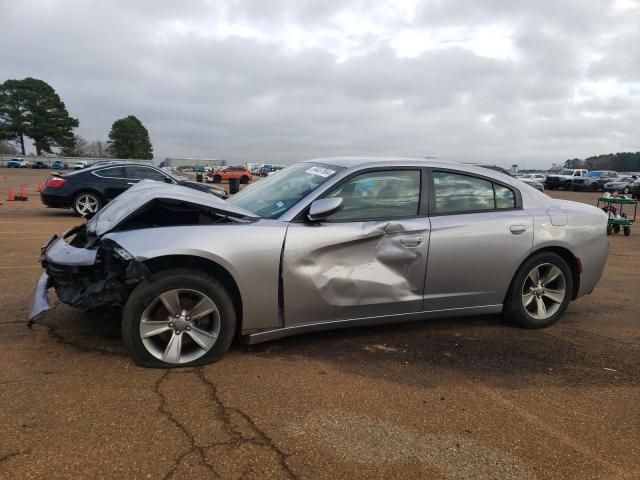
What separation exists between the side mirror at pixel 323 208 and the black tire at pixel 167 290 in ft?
2.73

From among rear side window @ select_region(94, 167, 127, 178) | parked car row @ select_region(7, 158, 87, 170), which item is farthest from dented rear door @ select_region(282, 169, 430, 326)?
parked car row @ select_region(7, 158, 87, 170)

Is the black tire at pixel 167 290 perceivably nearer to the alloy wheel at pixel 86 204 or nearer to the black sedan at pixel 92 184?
the black sedan at pixel 92 184

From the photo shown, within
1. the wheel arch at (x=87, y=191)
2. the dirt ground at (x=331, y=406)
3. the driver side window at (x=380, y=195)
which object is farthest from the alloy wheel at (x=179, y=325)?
the wheel arch at (x=87, y=191)

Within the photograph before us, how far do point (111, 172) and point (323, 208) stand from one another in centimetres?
1038

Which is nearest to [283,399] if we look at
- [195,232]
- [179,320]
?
[179,320]

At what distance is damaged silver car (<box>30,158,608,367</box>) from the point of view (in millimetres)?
3410

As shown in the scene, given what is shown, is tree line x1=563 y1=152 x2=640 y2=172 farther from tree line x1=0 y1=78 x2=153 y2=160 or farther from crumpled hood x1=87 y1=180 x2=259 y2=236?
crumpled hood x1=87 y1=180 x2=259 y2=236

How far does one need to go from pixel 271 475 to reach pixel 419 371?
1578 mm

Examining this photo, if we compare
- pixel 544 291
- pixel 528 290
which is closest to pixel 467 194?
pixel 528 290

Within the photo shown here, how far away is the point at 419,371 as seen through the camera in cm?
362

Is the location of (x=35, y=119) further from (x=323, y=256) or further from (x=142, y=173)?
(x=323, y=256)

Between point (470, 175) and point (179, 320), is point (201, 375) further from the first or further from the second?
point (470, 175)

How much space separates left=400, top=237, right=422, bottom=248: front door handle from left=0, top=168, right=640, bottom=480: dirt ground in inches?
33.3

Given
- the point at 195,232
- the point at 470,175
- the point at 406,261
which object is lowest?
the point at 406,261
